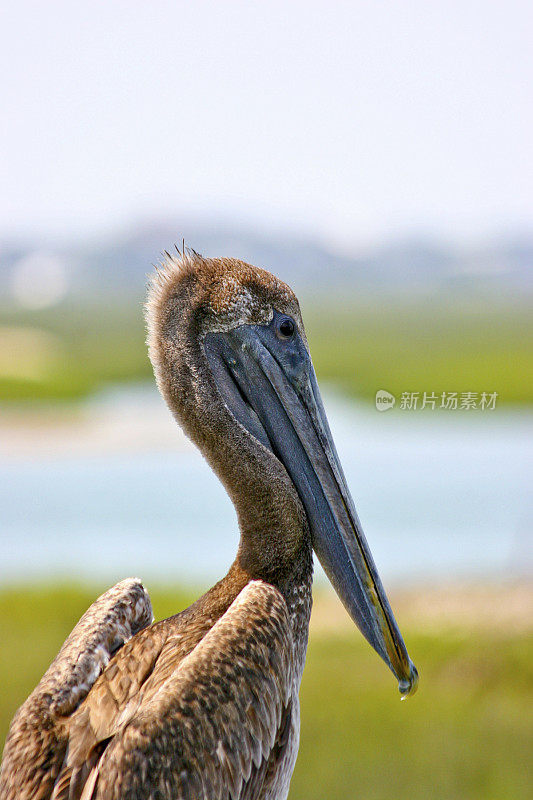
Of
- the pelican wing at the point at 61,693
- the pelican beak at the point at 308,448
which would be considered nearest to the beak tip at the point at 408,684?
the pelican beak at the point at 308,448

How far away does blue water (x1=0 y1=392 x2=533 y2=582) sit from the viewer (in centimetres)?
1542

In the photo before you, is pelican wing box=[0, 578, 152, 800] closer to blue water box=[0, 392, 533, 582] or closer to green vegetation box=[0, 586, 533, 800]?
green vegetation box=[0, 586, 533, 800]

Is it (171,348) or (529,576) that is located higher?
(171,348)

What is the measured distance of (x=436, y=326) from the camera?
226ft

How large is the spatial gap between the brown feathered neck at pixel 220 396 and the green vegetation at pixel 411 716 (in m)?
4.27

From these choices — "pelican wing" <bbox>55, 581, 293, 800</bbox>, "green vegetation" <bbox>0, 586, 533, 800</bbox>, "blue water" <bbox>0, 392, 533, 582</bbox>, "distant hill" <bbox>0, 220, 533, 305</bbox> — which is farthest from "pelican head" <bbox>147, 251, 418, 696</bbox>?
"distant hill" <bbox>0, 220, 533, 305</bbox>

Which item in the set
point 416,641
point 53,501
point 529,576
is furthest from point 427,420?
point 416,641

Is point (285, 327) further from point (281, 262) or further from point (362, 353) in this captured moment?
point (281, 262)

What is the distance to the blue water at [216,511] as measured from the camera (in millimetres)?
15422

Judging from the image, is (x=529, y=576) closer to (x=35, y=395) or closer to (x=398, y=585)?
(x=398, y=585)

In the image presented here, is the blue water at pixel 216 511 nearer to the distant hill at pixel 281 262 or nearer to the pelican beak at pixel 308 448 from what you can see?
the pelican beak at pixel 308 448

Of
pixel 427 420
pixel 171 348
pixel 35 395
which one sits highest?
pixel 171 348

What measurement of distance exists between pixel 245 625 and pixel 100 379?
3454 cm

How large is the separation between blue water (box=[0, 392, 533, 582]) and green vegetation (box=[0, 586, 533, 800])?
11.0 feet
